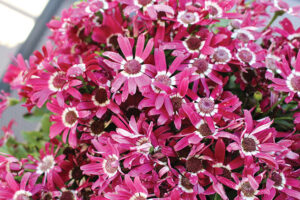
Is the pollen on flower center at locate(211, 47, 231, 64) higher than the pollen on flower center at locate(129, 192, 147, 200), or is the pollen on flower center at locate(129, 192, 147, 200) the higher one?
the pollen on flower center at locate(211, 47, 231, 64)

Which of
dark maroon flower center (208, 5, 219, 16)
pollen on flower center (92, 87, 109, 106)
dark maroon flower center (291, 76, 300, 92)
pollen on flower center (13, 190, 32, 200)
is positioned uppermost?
dark maroon flower center (208, 5, 219, 16)

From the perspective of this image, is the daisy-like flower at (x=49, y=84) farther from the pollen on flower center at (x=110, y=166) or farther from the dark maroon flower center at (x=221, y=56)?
the dark maroon flower center at (x=221, y=56)

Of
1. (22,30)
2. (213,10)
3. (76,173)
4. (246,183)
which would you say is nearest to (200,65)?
(213,10)

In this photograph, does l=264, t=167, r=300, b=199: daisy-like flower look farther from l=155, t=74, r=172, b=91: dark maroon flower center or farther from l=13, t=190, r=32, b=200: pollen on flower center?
l=13, t=190, r=32, b=200: pollen on flower center

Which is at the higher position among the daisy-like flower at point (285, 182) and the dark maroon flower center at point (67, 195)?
the daisy-like flower at point (285, 182)

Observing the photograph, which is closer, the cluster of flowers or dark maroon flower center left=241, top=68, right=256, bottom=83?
the cluster of flowers

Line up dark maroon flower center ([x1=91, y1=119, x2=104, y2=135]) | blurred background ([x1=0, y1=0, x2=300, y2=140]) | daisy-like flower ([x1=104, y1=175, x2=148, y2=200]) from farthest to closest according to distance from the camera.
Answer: blurred background ([x1=0, y1=0, x2=300, y2=140])
dark maroon flower center ([x1=91, y1=119, x2=104, y2=135])
daisy-like flower ([x1=104, y1=175, x2=148, y2=200])

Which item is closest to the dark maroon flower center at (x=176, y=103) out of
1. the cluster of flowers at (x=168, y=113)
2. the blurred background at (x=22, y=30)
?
the cluster of flowers at (x=168, y=113)

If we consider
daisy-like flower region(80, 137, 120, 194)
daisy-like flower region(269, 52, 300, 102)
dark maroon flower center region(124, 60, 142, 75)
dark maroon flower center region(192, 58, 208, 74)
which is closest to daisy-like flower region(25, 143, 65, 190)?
daisy-like flower region(80, 137, 120, 194)
